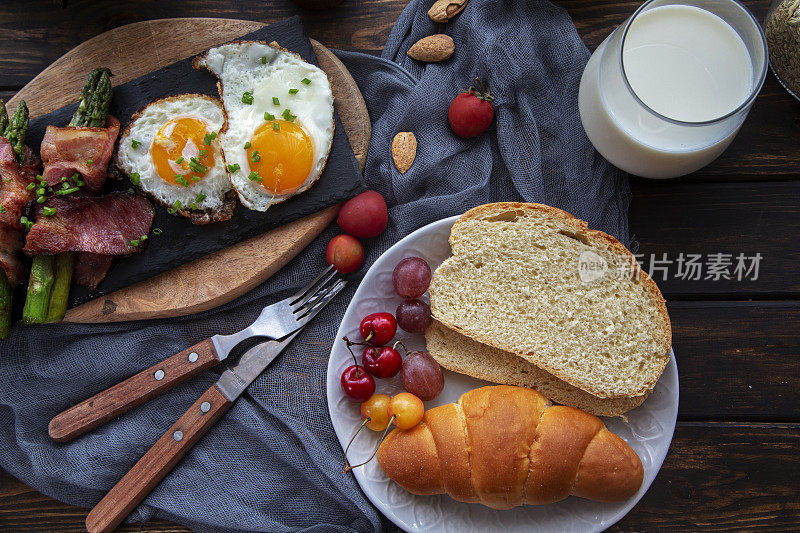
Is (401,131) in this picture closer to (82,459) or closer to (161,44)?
(161,44)

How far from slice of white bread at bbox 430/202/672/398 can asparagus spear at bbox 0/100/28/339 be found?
72.0 inches

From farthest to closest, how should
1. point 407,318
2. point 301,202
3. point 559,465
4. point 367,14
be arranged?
point 367,14 → point 301,202 → point 407,318 → point 559,465

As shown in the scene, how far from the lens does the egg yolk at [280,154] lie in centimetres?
236

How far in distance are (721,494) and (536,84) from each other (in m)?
1.99

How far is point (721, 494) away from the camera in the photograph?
247cm

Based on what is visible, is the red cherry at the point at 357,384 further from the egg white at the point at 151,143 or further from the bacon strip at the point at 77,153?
the bacon strip at the point at 77,153

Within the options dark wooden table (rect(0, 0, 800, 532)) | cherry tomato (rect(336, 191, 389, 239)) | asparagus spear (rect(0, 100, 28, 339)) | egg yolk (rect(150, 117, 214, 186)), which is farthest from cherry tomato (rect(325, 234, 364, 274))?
asparagus spear (rect(0, 100, 28, 339))

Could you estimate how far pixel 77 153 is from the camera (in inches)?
93.6

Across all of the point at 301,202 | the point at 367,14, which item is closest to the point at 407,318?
the point at 301,202

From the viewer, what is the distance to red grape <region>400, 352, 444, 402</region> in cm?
226

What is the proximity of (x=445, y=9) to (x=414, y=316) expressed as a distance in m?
1.40

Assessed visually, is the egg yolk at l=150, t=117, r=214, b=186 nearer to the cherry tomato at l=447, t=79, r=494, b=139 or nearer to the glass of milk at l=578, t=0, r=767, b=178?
the cherry tomato at l=447, t=79, r=494, b=139

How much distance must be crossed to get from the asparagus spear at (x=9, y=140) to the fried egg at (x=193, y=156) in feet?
1.41

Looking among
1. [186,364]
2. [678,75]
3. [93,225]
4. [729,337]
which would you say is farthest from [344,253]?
[729,337]
